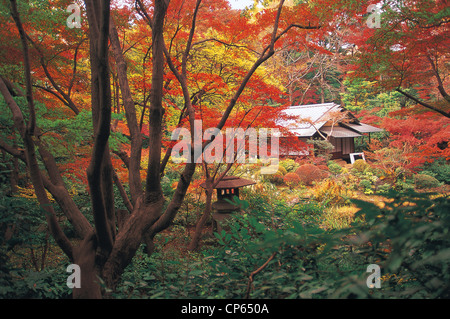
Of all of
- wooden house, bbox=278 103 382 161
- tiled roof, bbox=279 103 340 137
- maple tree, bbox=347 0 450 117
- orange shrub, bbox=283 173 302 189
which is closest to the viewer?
maple tree, bbox=347 0 450 117

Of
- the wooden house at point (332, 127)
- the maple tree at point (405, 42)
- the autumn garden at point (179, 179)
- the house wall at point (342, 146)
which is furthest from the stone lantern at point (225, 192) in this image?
the house wall at point (342, 146)

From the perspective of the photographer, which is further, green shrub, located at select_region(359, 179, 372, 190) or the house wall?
the house wall

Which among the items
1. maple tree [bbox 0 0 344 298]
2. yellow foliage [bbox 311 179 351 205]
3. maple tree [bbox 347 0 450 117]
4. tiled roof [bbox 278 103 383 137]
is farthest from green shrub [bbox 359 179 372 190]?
maple tree [bbox 0 0 344 298]

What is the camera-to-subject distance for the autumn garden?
1658 mm

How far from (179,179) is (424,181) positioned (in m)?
9.72

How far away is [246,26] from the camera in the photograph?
6.11 metres

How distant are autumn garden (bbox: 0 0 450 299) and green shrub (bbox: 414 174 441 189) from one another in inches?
65.7

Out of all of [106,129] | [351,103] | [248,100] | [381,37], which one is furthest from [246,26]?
[351,103]

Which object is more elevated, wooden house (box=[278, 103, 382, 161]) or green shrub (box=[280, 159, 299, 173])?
wooden house (box=[278, 103, 382, 161])

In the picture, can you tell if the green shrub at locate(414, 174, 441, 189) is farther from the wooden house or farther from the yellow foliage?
the wooden house

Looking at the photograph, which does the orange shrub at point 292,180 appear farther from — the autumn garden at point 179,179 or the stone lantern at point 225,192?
the stone lantern at point 225,192
